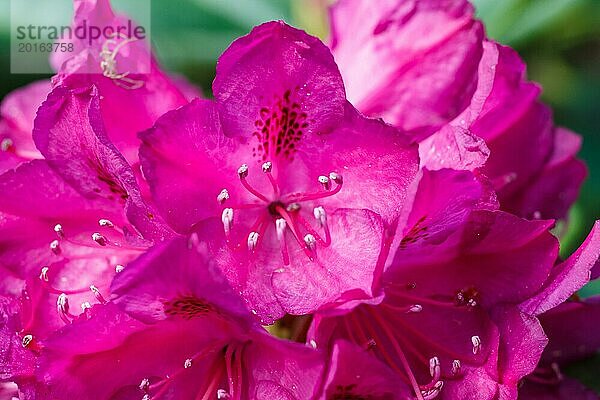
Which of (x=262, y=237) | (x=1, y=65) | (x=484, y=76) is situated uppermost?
(x=484, y=76)

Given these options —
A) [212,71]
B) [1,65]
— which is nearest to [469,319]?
[212,71]

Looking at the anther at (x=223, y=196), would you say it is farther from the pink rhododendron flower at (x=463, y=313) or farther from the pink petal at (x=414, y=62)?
the pink petal at (x=414, y=62)

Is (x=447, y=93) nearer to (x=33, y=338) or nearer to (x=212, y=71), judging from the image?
(x=33, y=338)

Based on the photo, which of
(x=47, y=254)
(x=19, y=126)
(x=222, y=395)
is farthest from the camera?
(x=19, y=126)

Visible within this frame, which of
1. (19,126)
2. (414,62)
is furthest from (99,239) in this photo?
(414,62)

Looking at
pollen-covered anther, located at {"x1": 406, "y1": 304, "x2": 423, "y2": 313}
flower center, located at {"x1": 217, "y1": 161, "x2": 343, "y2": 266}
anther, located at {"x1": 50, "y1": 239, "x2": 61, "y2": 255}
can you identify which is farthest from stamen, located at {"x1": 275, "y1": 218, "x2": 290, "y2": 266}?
anther, located at {"x1": 50, "y1": 239, "x2": 61, "y2": 255}

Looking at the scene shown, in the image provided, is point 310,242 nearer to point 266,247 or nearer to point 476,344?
point 266,247

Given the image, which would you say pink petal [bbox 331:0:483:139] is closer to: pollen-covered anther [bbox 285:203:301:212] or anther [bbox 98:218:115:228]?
pollen-covered anther [bbox 285:203:301:212]
